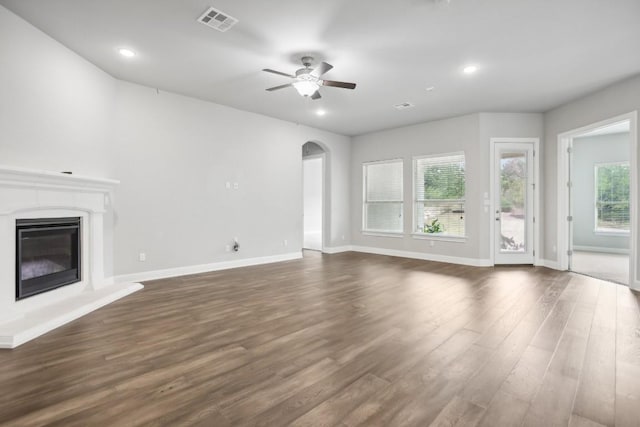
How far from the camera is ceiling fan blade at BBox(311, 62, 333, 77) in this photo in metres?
3.62

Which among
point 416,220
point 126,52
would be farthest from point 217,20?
point 416,220

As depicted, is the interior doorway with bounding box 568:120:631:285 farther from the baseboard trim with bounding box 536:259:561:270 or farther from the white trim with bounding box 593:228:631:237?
the baseboard trim with bounding box 536:259:561:270

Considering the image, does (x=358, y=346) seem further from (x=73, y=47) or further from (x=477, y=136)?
(x=477, y=136)

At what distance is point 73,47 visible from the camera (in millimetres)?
3691

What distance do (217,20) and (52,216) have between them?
A: 281 centimetres

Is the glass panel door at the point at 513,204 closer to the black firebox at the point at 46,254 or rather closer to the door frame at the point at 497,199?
the door frame at the point at 497,199

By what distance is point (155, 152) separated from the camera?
4.98 m

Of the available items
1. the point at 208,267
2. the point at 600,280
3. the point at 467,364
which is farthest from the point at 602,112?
the point at 208,267

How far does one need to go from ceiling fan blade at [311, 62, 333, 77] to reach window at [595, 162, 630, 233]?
778 cm

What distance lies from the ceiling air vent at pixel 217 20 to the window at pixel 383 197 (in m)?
5.19

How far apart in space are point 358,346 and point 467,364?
80 centimetres

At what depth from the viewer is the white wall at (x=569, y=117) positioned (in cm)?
452

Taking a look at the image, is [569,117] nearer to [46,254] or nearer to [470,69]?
[470,69]

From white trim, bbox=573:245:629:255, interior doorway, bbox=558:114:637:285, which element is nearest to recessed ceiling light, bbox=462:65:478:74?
interior doorway, bbox=558:114:637:285
